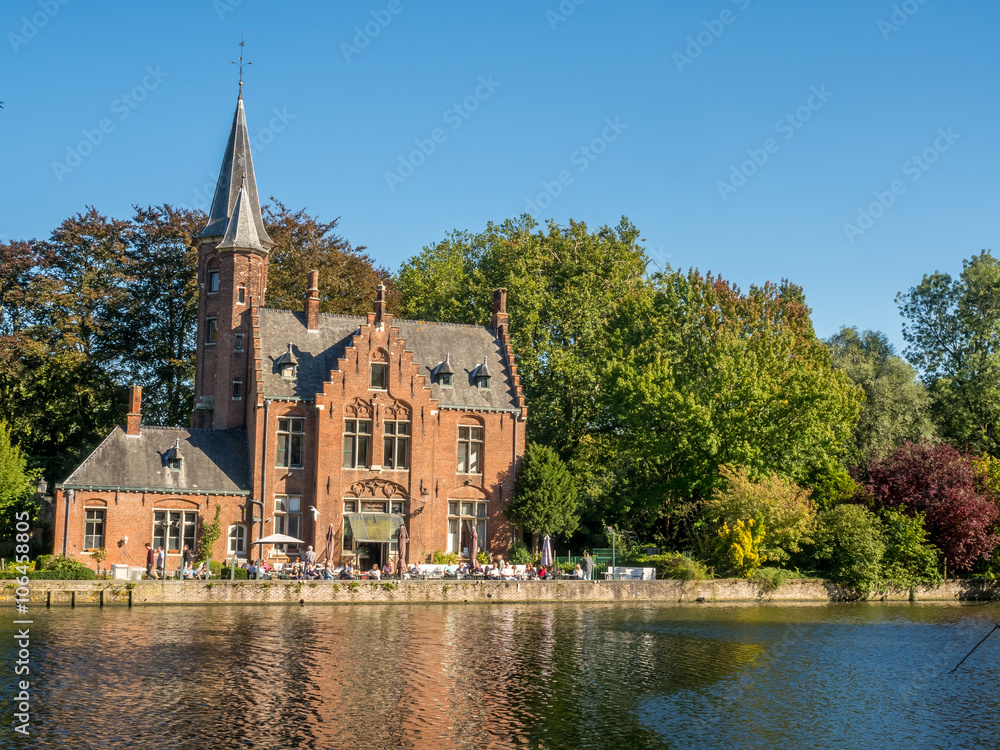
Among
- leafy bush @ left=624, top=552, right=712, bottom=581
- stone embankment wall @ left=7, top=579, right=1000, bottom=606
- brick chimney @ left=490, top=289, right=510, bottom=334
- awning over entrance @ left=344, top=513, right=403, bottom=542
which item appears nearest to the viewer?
stone embankment wall @ left=7, top=579, right=1000, bottom=606

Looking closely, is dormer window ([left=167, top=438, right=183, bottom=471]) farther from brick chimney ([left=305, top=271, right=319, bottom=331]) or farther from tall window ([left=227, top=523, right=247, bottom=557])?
brick chimney ([left=305, top=271, right=319, bottom=331])

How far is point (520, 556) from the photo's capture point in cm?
4688

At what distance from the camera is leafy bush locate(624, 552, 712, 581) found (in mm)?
42688

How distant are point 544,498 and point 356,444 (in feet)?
29.2

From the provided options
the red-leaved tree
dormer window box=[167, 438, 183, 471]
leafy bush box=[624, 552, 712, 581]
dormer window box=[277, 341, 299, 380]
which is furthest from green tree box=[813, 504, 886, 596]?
dormer window box=[167, 438, 183, 471]

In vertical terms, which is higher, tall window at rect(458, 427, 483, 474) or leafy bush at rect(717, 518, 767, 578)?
tall window at rect(458, 427, 483, 474)

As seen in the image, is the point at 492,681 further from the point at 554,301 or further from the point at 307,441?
the point at 554,301

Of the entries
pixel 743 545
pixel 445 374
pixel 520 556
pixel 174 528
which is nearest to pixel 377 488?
pixel 445 374

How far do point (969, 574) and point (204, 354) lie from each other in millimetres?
37429

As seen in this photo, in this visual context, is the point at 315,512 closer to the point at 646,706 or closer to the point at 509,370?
the point at 509,370

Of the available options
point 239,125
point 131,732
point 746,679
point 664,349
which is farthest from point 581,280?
point 131,732

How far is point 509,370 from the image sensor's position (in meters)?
51.2

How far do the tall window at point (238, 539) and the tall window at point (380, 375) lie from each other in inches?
339

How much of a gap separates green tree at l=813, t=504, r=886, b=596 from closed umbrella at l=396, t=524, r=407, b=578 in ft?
58.3
